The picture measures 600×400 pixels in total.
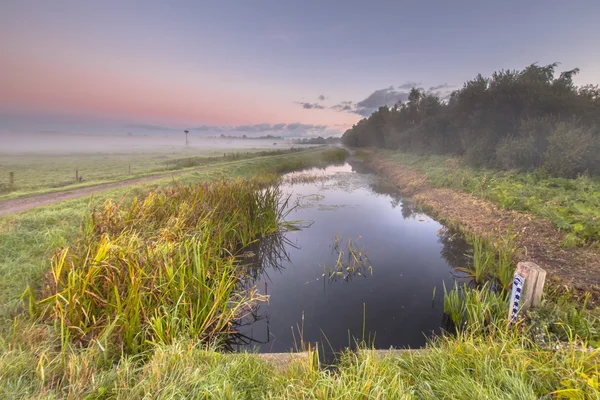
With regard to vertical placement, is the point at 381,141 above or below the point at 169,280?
above

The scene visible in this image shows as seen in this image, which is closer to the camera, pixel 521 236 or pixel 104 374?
pixel 104 374

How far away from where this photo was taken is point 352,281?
7254 millimetres

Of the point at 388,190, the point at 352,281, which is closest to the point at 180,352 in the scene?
the point at 352,281

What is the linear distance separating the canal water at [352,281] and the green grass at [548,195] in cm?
271

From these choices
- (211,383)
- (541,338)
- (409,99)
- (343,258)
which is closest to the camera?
(211,383)

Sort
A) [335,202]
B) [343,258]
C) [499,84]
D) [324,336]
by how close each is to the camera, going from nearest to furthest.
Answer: [324,336]
[343,258]
[335,202]
[499,84]

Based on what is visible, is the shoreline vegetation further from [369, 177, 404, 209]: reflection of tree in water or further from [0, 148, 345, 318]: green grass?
[369, 177, 404, 209]: reflection of tree in water

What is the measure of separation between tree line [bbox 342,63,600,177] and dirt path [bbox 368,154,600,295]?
4536mm

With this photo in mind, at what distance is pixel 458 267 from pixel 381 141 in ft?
199

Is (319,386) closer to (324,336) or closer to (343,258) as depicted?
(324,336)

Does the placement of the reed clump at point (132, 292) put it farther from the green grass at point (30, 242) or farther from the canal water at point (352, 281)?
the canal water at point (352, 281)

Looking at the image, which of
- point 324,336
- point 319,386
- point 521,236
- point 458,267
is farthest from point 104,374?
point 521,236

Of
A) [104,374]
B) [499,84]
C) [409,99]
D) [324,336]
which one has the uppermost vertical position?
[409,99]

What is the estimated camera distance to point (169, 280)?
14.3 feet
